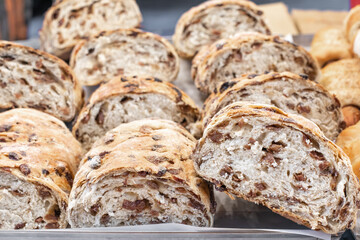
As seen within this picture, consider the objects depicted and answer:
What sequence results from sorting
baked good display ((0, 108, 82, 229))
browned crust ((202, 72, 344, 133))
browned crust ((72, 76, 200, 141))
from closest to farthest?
baked good display ((0, 108, 82, 229)) < browned crust ((202, 72, 344, 133)) < browned crust ((72, 76, 200, 141))

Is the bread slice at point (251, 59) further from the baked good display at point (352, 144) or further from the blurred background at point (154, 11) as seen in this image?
the blurred background at point (154, 11)

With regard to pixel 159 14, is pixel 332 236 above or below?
above

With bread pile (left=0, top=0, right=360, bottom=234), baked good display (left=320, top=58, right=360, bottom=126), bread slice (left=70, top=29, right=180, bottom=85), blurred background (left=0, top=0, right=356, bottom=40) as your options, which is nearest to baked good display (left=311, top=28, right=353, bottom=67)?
bread pile (left=0, top=0, right=360, bottom=234)

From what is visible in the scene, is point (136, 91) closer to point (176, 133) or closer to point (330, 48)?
point (176, 133)

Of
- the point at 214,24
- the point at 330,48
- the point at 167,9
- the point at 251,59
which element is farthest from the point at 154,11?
the point at 251,59

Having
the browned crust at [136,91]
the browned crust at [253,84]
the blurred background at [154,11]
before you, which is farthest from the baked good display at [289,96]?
the blurred background at [154,11]

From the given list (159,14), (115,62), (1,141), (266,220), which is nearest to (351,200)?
(266,220)

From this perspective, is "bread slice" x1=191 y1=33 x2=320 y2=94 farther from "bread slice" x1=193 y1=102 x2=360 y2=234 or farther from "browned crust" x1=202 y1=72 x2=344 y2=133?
"bread slice" x1=193 y1=102 x2=360 y2=234

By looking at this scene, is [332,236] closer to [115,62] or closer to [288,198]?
[288,198]
